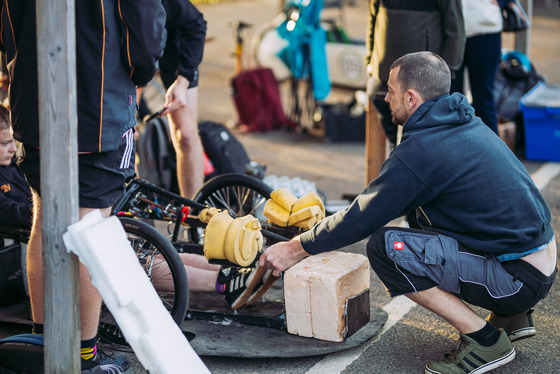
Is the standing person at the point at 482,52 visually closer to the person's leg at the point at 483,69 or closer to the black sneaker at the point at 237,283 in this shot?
the person's leg at the point at 483,69

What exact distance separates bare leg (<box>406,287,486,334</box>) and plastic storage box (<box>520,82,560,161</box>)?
3972 millimetres

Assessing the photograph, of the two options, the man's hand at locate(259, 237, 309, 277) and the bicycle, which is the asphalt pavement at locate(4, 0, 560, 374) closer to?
the bicycle

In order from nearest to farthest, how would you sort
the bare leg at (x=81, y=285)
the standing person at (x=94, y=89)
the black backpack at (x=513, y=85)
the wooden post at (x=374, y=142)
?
the standing person at (x=94, y=89)
the bare leg at (x=81, y=285)
the wooden post at (x=374, y=142)
the black backpack at (x=513, y=85)

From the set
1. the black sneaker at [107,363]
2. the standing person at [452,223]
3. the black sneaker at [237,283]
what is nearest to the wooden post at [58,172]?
the black sneaker at [107,363]

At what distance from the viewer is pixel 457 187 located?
3.43m

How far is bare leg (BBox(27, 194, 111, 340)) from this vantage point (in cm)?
335

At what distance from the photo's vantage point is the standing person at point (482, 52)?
580cm

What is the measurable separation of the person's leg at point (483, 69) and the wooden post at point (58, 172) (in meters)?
3.89

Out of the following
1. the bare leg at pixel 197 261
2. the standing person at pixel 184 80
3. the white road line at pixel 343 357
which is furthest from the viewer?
the standing person at pixel 184 80

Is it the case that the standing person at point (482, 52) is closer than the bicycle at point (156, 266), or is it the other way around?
the bicycle at point (156, 266)

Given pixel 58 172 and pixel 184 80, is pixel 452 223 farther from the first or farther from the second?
pixel 184 80

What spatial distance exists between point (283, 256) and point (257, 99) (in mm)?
5067

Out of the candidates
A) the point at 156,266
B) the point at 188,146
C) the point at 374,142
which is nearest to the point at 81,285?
the point at 156,266

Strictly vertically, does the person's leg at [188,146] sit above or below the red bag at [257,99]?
above
